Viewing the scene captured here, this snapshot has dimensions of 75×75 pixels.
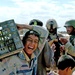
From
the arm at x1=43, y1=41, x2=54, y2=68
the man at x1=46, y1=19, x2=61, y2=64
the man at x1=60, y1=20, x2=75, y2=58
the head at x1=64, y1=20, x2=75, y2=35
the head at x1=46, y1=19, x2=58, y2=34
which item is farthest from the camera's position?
the head at x1=46, y1=19, x2=58, y2=34

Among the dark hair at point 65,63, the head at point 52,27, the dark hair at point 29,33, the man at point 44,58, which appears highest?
the dark hair at point 29,33

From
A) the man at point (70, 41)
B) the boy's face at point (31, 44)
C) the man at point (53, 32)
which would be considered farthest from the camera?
the man at point (53, 32)

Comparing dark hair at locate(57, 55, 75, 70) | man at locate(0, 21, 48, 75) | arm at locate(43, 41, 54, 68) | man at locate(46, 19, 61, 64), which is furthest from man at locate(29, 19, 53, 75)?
man at locate(46, 19, 61, 64)

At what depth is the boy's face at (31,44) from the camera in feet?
11.9

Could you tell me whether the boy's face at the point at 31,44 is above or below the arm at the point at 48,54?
above

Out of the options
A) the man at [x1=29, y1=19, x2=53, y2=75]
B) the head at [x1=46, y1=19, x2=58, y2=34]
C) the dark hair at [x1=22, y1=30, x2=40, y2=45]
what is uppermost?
the dark hair at [x1=22, y1=30, x2=40, y2=45]

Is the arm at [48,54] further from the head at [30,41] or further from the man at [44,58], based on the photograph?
the head at [30,41]

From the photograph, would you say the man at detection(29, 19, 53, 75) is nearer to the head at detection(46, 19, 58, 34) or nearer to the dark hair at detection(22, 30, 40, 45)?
the dark hair at detection(22, 30, 40, 45)

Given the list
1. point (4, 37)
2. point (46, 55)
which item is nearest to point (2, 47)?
point (4, 37)

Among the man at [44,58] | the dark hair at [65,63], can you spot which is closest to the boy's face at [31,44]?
the dark hair at [65,63]

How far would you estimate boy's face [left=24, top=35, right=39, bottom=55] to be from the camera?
3.62 metres

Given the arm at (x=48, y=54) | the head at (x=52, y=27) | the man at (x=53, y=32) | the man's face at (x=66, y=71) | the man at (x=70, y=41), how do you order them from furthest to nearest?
the head at (x=52, y=27) → the man at (x=53, y=32) → the man at (x=70, y=41) → the arm at (x=48, y=54) → the man's face at (x=66, y=71)

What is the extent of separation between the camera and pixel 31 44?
3625mm

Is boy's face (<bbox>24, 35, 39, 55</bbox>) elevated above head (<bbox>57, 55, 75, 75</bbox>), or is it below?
above
